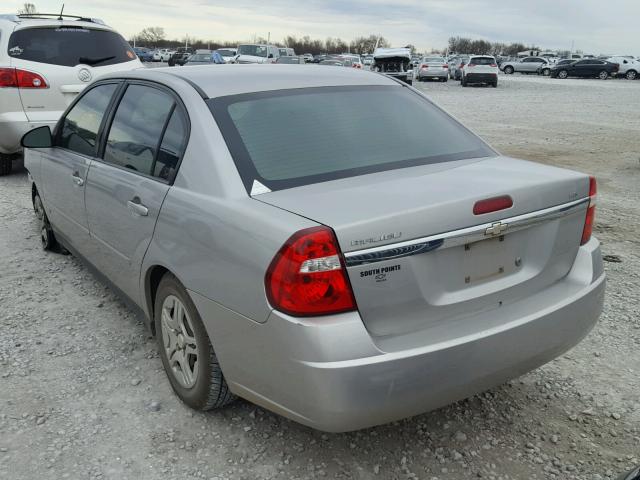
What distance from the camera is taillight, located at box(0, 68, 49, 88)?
7598mm

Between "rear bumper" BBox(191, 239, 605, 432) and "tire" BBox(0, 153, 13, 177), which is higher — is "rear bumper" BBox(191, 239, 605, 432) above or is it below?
above

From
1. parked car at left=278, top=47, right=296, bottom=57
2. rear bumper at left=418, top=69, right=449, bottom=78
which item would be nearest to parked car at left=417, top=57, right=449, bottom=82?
rear bumper at left=418, top=69, right=449, bottom=78

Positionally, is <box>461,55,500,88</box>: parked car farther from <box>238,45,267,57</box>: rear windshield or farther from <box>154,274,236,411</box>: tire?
<box>154,274,236,411</box>: tire

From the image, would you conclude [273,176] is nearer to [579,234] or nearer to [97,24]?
[579,234]

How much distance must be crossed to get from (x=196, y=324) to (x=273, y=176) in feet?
2.45

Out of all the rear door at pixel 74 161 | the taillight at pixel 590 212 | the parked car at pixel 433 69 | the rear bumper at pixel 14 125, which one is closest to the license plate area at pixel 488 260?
the taillight at pixel 590 212

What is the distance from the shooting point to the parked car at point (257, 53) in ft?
110

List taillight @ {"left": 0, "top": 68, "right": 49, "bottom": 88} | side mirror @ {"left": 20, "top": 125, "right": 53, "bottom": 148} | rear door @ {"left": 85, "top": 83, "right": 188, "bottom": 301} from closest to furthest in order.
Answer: rear door @ {"left": 85, "top": 83, "right": 188, "bottom": 301} → side mirror @ {"left": 20, "top": 125, "right": 53, "bottom": 148} → taillight @ {"left": 0, "top": 68, "right": 49, "bottom": 88}

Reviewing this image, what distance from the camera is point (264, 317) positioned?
2314 mm

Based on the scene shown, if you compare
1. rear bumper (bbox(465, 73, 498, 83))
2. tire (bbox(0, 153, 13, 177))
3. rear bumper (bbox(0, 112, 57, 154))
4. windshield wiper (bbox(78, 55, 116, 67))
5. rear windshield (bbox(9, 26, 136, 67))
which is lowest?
tire (bbox(0, 153, 13, 177))

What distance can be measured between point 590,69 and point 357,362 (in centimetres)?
4897

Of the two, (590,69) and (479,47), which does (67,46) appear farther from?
(479,47)

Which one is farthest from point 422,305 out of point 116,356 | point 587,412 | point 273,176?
point 116,356

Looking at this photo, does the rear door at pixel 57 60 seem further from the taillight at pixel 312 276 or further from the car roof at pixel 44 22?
the taillight at pixel 312 276
